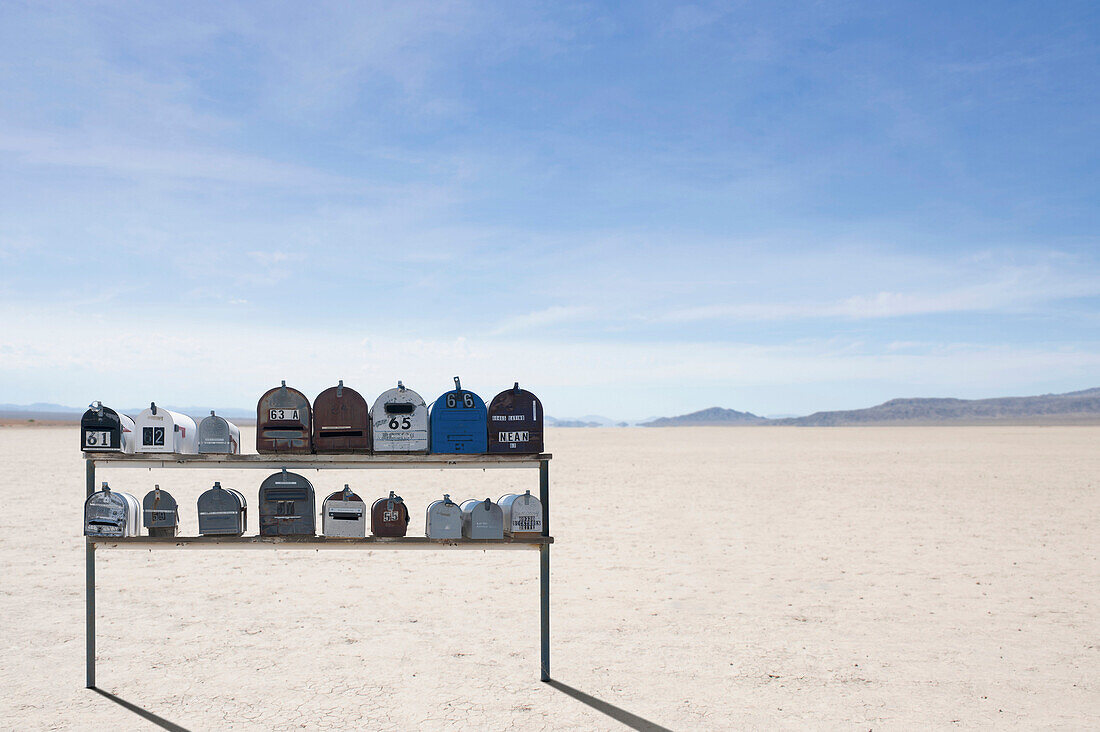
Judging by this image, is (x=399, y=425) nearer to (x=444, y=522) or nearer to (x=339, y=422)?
(x=339, y=422)

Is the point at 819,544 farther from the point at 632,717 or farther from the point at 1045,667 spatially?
the point at 632,717

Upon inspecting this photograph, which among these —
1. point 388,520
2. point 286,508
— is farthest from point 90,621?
point 388,520

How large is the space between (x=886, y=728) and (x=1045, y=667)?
2.35 m

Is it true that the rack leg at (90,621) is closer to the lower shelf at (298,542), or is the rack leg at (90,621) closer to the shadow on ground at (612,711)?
the lower shelf at (298,542)

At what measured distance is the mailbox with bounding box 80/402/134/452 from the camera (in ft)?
20.4

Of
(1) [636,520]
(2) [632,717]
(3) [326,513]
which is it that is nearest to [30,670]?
(3) [326,513]

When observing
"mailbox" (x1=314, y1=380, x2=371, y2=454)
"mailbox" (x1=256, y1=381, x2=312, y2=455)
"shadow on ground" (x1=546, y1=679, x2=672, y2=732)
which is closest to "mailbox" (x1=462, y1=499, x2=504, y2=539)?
"mailbox" (x1=314, y1=380, x2=371, y2=454)

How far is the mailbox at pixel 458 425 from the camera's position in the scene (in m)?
6.35

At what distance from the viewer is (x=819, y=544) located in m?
12.9

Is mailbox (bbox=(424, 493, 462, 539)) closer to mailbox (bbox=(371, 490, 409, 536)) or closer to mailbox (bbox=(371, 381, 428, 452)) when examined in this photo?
mailbox (bbox=(371, 490, 409, 536))

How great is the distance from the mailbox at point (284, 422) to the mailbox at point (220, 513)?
0.63 metres

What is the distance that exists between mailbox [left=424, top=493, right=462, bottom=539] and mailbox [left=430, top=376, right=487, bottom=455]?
0.54 metres

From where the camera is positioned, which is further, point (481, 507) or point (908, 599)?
point (908, 599)

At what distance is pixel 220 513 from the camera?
6.51m
